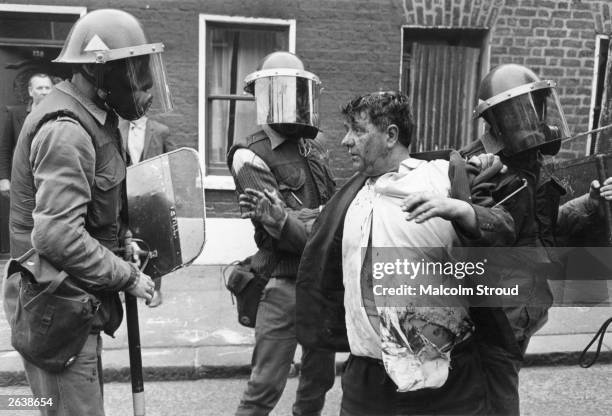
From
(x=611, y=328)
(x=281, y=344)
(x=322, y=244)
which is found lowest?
(x=611, y=328)

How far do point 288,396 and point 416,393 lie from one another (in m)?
2.22

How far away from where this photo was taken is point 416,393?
2.31 meters

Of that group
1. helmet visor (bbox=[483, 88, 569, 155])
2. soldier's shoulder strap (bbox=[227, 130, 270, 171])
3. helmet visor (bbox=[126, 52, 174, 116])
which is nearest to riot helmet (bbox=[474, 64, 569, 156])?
helmet visor (bbox=[483, 88, 569, 155])

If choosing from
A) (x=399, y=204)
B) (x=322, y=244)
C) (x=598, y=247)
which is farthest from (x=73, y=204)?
(x=598, y=247)

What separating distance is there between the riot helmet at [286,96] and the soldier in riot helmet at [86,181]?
0.83 m

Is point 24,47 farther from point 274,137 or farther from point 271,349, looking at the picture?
point 271,349

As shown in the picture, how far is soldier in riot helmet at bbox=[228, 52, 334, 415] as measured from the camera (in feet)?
9.87

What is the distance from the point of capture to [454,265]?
223cm

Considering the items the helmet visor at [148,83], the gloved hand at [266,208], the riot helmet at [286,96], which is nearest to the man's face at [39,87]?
the riot helmet at [286,96]

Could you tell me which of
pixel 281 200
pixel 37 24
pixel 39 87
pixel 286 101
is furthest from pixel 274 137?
pixel 37 24

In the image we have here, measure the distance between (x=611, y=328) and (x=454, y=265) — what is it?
4.14 metres

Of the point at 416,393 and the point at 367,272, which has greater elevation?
the point at 367,272

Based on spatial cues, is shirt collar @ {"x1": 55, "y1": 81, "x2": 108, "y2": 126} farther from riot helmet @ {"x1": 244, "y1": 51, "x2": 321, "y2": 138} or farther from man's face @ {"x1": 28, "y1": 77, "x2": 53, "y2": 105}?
man's face @ {"x1": 28, "y1": 77, "x2": 53, "y2": 105}

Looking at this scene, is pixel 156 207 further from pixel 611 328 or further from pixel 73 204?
pixel 611 328
